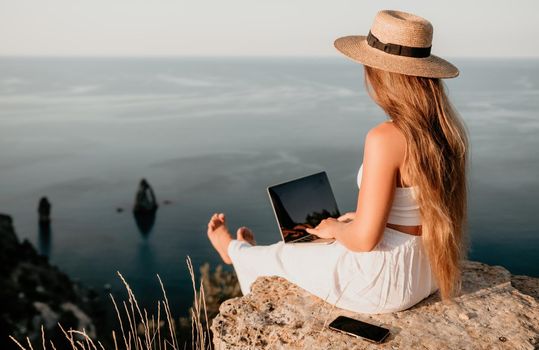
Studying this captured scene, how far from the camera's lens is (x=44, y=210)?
251ft

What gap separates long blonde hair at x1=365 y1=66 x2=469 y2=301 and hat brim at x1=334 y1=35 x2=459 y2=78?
0.05 meters

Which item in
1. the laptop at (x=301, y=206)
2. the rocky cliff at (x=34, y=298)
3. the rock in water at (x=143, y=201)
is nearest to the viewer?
the laptop at (x=301, y=206)

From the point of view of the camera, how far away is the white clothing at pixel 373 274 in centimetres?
286

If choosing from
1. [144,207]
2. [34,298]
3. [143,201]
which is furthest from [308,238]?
[143,201]

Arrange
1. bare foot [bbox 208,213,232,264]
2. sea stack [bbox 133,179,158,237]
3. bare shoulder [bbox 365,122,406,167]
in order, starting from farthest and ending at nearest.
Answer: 1. sea stack [bbox 133,179,158,237]
2. bare foot [bbox 208,213,232,264]
3. bare shoulder [bbox 365,122,406,167]

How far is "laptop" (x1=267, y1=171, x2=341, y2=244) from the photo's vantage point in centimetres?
333

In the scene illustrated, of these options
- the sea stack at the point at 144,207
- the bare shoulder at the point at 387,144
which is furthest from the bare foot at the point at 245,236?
the sea stack at the point at 144,207

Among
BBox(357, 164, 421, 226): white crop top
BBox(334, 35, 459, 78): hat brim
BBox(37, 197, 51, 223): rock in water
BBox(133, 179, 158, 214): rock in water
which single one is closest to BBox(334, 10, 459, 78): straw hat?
BBox(334, 35, 459, 78): hat brim

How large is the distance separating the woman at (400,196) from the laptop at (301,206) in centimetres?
17

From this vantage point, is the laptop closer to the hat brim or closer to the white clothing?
the white clothing

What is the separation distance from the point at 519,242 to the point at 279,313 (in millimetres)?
63917

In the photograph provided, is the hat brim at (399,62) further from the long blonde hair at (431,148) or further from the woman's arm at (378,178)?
the woman's arm at (378,178)

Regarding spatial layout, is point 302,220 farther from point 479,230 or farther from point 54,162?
point 54,162

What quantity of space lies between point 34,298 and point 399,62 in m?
50.9
